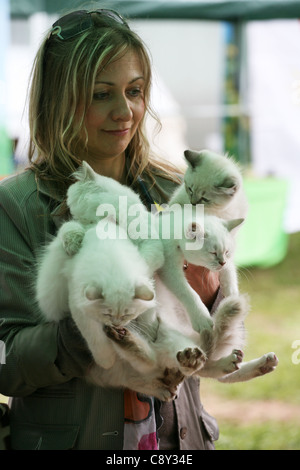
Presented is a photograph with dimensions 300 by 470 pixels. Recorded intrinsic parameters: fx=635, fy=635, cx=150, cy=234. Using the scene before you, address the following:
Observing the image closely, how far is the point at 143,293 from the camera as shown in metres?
1.58

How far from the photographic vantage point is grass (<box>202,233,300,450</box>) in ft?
13.2

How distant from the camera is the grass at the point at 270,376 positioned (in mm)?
4016

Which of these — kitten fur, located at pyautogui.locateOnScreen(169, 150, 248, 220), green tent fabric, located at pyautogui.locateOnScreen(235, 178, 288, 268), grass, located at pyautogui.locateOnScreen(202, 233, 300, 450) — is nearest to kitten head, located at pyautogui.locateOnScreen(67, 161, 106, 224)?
kitten fur, located at pyautogui.locateOnScreen(169, 150, 248, 220)

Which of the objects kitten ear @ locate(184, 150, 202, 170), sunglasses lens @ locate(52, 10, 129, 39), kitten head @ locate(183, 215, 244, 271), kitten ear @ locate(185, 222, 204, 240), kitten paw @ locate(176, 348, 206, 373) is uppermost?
sunglasses lens @ locate(52, 10, 129, 39)

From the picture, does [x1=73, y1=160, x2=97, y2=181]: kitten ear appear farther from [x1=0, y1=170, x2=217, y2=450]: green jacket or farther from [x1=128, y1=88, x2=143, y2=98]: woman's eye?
[x1=128, y1=88, x2=143, y2=98]: woman's eye

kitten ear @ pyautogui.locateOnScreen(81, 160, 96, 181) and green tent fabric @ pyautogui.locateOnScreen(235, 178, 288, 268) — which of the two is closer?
kitten ear @ pyautogui.locateOnScreen(81, 160, 96, 181)

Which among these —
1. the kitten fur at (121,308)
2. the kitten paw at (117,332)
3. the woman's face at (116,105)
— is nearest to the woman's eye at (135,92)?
the woman's face at (116,105)

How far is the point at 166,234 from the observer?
177 cm

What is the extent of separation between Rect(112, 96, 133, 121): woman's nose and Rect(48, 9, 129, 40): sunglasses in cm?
27

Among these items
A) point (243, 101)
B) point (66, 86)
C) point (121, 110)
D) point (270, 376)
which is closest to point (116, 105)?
point (121, 110)

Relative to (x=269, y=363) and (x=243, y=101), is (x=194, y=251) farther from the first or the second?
(x=243, y=101)

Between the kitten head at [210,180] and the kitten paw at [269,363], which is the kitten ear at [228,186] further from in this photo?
the kitten paw at [269,363]

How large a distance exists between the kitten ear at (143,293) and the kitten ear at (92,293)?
0.30ft
